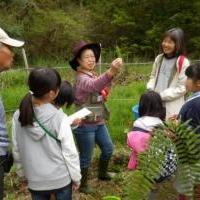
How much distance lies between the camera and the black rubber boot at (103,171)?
4.68 m

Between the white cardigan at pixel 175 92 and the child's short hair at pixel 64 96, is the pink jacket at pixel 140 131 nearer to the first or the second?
the child's short hair at pixel 64 96

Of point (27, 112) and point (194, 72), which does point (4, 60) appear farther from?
point (194, 72)

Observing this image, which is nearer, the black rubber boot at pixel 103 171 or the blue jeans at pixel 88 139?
the blue jeans at pixel 88 139

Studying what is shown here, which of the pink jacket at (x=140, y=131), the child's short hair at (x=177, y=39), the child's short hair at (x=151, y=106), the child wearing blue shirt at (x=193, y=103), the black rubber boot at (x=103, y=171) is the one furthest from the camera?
the black rubber boot at (x=103, y=171)

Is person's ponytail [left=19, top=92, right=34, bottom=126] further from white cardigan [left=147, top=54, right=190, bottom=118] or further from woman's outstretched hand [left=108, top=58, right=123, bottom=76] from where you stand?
white cardigan [left=147, top=54, right=190, bottom=118]

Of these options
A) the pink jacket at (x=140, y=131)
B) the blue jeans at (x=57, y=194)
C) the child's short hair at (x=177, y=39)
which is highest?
the child's short hair at (x=177, y=39)

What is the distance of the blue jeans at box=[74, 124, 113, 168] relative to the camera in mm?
4215

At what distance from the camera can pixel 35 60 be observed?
1606 centimetres

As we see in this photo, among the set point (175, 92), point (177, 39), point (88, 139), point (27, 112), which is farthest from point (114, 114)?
point (27, 112)

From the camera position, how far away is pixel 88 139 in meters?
4.23

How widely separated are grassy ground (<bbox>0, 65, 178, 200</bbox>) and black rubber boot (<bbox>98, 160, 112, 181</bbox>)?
5 cm

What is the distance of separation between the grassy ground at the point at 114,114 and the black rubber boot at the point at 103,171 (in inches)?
2.0

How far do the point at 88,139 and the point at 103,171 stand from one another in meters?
0.62

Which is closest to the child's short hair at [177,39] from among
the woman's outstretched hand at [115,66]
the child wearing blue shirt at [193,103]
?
the woman's outstretched hand at [115,66]
